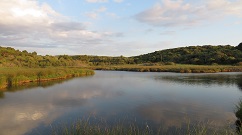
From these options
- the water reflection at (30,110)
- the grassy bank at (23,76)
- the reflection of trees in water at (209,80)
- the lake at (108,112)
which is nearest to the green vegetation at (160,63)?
the reflection of trees in water at (209,80)

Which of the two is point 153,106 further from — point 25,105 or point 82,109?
point 25,105

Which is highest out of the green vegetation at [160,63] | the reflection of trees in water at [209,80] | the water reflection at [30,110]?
the green vegetation at [160,63]

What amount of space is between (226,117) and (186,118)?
229 cm

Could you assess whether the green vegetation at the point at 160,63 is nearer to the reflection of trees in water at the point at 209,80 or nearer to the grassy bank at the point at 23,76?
the reflection of trees in water at the point at 209,80

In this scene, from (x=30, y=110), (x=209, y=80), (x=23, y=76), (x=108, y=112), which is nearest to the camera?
(x=108, y=112)

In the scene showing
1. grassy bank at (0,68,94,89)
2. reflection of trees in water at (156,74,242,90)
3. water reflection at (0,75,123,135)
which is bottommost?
water reflection at (0,75,123,135)

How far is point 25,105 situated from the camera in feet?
52.7

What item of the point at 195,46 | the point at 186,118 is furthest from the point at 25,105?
the point at 195,46

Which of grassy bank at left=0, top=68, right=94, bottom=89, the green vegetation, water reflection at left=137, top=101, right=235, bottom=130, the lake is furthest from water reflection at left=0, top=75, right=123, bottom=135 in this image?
the green vegetation

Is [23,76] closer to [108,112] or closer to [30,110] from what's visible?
[30,110]

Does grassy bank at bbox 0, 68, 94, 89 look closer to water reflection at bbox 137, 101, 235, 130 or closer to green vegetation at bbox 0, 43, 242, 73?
water reflection at bbox 137, 101, 235, 130

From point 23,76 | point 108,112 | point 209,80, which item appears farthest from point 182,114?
point 23,76

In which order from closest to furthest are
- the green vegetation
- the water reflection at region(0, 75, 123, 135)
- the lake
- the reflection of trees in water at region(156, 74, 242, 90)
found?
1. the water reflection at region(0, 75, 123, 135)
2. the lake
3. the reflection of trees in water at region(156, 74, 242, 90)
4. the green vegetation

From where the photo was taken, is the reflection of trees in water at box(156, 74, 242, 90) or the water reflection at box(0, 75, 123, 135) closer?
the water reflection at box(0, 75, 123, 135)
